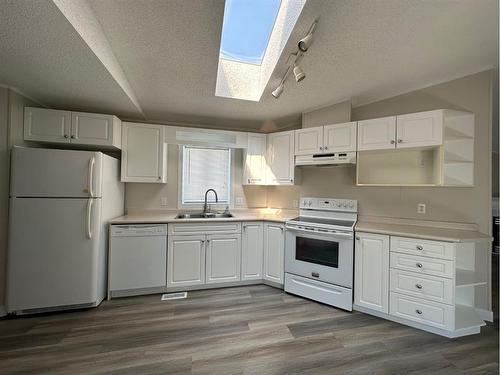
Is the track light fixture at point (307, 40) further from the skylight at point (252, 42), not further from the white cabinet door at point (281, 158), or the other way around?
the white cabinet door at point (281, 158)

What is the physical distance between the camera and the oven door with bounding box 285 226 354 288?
8.09 feet

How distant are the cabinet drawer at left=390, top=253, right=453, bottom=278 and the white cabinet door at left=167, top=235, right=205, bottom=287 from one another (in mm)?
2157

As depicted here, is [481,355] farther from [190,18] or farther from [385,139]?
[190,18]

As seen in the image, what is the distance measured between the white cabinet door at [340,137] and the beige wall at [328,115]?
0.14 metres

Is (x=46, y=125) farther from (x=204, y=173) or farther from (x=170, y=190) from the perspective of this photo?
(x=204, y=173)

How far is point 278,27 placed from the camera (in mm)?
1849

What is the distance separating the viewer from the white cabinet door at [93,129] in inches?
100

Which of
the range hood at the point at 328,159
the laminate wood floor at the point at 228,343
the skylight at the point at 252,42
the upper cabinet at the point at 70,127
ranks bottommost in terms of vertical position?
the laminate wood floor at the point at 228,343

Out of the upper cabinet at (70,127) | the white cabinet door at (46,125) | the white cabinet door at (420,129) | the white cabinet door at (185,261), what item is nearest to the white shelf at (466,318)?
the white cabinet door at (420,129)

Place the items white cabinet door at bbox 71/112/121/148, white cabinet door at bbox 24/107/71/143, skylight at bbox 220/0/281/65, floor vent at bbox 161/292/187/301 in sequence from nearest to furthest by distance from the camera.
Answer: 1. skylight at bbox 220/0/281/65
2. white cabinet door at bbox 24/107/71/143
3. white cabinet door at bbox 71/112/121/148
4. floor vent at bbox 161/292/187/301

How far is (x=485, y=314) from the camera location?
7.54ft

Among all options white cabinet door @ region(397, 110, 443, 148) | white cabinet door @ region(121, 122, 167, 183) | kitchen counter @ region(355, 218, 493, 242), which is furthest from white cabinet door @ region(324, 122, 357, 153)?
white cabinet door @ region(121, 122, 167, 183)

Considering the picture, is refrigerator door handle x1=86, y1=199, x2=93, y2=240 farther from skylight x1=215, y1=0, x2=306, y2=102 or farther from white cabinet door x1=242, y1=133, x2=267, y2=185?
white cabinet door x1=242, y1=133, x2=267, y2=185

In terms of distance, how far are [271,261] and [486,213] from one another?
2360 millimetres
